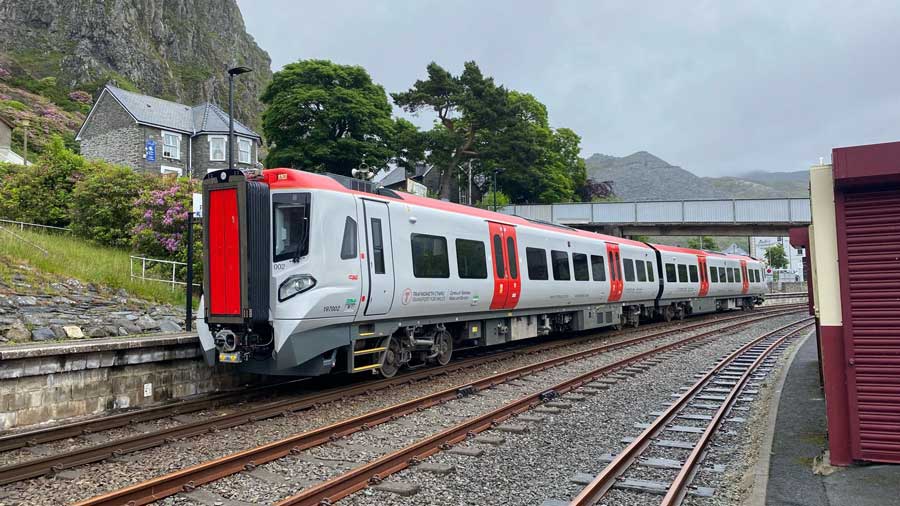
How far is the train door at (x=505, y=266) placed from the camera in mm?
12805

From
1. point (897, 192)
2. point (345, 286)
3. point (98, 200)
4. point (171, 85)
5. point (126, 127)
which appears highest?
point (171, 85)

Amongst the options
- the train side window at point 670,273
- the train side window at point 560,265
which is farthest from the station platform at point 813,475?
the train side window at point 670,273

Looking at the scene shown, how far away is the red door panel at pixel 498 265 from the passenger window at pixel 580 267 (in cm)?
391

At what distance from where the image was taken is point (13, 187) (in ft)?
75.2

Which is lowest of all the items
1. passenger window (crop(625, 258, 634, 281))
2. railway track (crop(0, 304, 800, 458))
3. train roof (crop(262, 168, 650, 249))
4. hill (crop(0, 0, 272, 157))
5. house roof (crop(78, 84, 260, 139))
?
railway track (crop(0, 304, 800, 458))

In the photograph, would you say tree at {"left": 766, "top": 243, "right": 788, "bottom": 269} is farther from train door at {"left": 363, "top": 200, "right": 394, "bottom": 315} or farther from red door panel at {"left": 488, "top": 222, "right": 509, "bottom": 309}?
train door at {"left": 363, "top": 200, "right": 394, "bottom": 315}

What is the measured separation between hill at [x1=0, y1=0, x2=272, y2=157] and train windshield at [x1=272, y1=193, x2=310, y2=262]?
57596 mm

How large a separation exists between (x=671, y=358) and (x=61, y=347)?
11.7 m

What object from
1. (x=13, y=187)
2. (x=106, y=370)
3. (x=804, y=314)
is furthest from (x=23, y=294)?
(x=804, y=314)

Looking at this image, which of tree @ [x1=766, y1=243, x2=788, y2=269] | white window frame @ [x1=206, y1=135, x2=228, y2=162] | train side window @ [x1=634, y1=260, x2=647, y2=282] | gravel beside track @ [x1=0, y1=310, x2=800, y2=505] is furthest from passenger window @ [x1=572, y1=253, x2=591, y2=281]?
tree @ [x1=766, y1=243, x2=788, y2=269]

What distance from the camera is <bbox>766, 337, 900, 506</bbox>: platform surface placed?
5027 mm

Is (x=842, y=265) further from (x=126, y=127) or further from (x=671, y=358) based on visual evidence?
(x=126, y=127)

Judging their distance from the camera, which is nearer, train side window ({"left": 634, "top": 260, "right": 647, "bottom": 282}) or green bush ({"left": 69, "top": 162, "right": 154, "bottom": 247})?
green bush ({"left": 69, "top": 162, "right": 154, "bottom": 247})

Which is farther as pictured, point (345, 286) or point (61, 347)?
point (345, 286)
